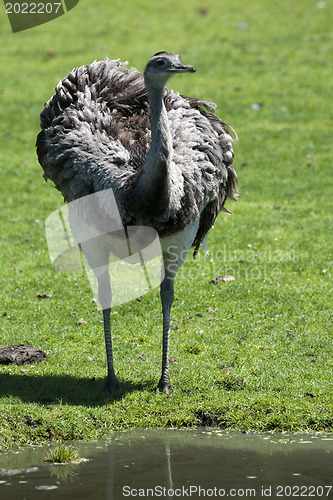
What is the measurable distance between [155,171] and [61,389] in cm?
270

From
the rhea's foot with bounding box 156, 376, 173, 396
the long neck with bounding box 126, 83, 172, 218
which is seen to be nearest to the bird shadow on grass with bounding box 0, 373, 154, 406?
the rhea's foot with bounding box 156, 376, 173, 396

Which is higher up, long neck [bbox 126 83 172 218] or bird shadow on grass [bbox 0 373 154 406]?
long neck [bbox 126 83 172 218]

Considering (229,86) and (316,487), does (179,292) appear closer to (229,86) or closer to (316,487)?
(316,487)

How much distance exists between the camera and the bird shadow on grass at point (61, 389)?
8.45 metres

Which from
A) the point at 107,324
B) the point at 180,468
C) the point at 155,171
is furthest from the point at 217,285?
the point at 180,468

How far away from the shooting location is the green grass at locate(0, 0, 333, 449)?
27.3ft

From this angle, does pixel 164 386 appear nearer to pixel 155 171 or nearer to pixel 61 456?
pixel 61 456

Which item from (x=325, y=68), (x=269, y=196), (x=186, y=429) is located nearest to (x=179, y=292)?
(x=186, y=429)

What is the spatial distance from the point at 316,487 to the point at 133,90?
Answer: 5137 millimetres

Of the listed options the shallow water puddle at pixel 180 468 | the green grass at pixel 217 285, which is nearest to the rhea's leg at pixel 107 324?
the green grass at pixel 217 285

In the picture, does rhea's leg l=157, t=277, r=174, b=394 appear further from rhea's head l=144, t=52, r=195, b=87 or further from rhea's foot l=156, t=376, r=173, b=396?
rhea's head l=144, t=52, r=195, b=87

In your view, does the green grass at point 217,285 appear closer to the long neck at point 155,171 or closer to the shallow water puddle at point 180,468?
the shallow water puddle at point 180,468

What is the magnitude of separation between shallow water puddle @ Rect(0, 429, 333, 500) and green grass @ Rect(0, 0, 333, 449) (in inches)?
13.3

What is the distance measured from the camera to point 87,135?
872cm
